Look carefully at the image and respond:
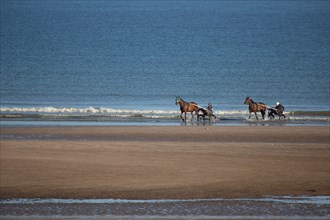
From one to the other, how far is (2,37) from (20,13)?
24.5 meters

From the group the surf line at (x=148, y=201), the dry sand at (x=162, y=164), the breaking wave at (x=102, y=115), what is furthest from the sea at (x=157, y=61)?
the surf line at (x=148, y=201)

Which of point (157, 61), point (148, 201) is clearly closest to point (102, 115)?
point (148, 201)

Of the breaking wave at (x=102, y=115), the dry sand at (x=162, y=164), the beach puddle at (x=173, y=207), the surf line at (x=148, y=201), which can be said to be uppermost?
the breaking wave at (x=102, y=115)

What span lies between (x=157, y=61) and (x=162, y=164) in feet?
203

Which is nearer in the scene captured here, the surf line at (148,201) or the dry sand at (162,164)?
the surf line at (148,201)

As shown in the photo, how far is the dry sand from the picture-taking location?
14.1 meters

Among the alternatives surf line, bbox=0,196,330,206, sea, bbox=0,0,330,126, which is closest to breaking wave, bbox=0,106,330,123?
sea, bbox=0,0,330,126

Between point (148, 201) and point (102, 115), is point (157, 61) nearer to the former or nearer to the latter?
point (102, 115)

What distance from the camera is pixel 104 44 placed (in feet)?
297

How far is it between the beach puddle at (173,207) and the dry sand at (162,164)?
46 centimetres

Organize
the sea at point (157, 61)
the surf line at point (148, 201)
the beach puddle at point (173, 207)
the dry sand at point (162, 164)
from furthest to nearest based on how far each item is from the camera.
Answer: the sea at point (157, 61), the dry sand at point (162, 164), the surf line at point (148, 201), the beach puddle at point (173, 207)

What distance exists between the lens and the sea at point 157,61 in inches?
1512

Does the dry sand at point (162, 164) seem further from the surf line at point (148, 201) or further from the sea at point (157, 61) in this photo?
the sea at point (157, 61)

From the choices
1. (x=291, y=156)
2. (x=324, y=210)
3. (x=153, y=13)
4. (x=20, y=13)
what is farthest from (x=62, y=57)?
(x=324, y=210)
